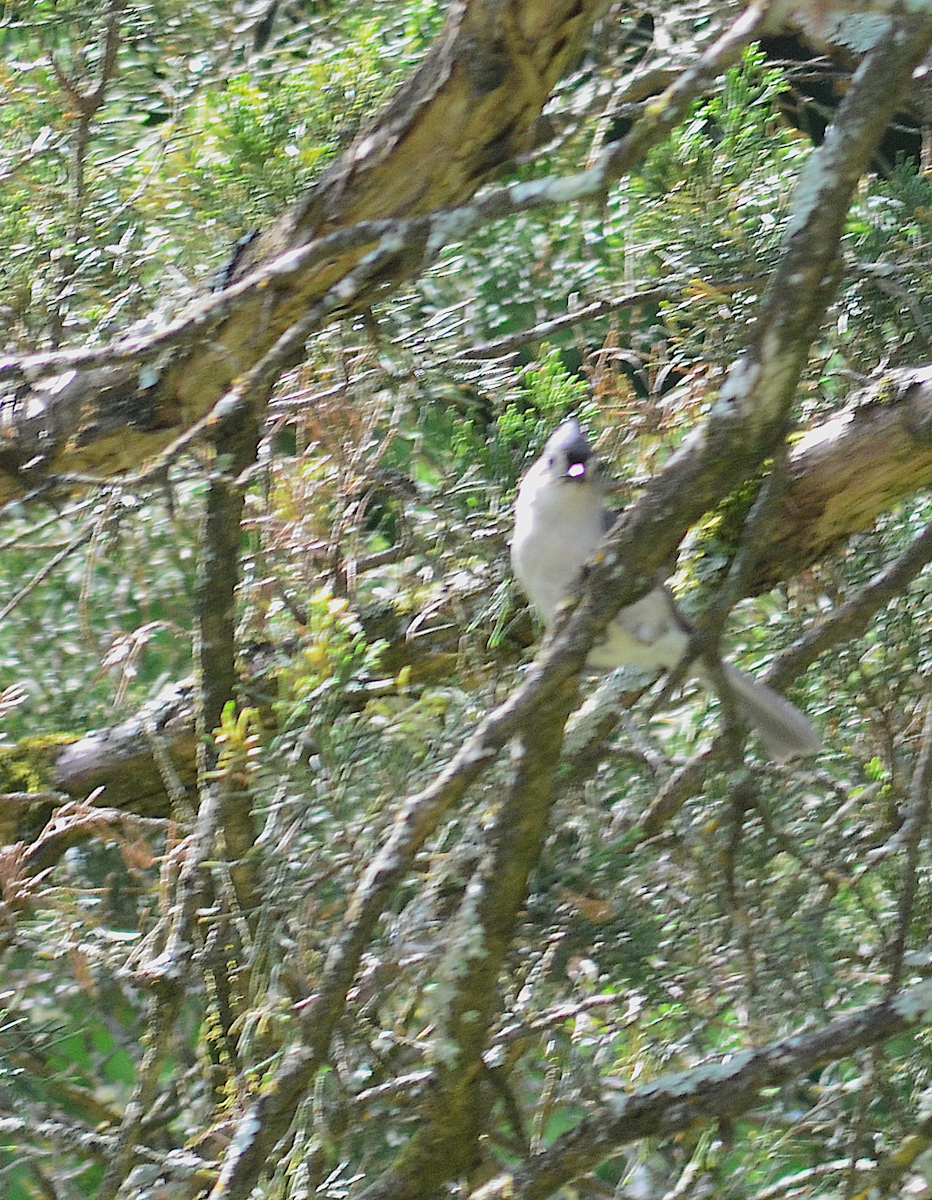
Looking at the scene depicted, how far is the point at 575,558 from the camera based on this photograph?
4.92 ft

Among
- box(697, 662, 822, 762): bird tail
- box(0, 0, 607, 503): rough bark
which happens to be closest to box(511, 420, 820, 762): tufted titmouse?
box(697, 662, 822, 762): bird tail

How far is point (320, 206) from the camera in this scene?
127 centimetres

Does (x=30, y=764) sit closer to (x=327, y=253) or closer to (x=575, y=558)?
(x=575, y=558)

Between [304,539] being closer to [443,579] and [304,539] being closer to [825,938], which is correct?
[443,579]

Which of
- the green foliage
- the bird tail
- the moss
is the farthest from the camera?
the moss

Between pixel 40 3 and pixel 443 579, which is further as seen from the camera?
pixel 40 3

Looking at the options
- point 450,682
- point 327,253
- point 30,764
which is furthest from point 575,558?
point 30,764

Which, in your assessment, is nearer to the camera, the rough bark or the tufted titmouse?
the rough bark

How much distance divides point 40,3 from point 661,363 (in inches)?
41.1

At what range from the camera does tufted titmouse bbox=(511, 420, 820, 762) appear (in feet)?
4.79

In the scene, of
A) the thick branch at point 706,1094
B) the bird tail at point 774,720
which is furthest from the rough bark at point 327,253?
the thick branch at point 706,1094

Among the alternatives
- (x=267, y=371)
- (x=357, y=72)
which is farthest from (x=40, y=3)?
(x=267, y=371)

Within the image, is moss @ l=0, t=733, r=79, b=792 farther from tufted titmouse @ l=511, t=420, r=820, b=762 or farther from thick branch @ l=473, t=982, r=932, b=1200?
thick branch @ l=473, t=982, r=932, b=1200

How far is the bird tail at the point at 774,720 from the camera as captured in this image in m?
1.42
